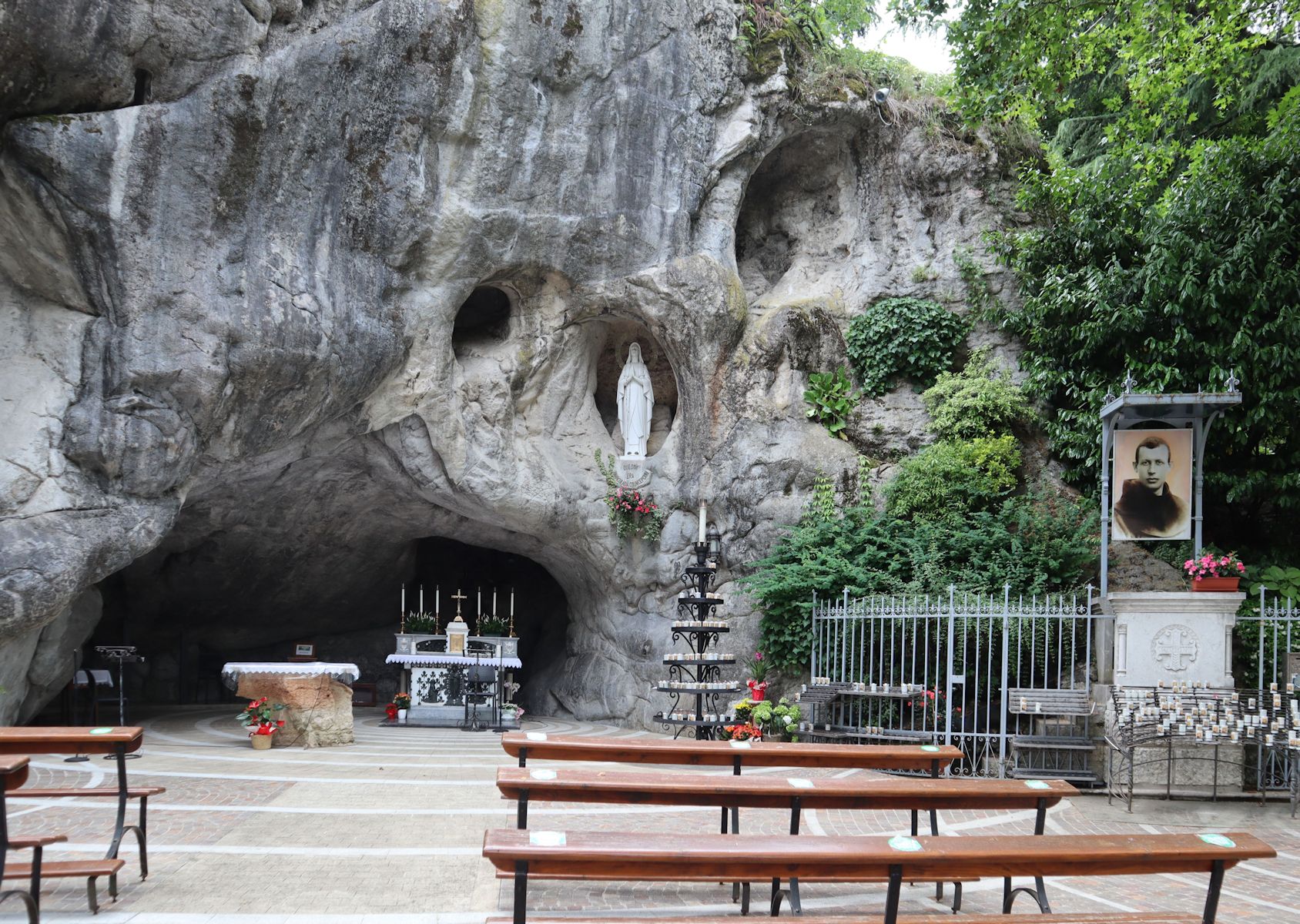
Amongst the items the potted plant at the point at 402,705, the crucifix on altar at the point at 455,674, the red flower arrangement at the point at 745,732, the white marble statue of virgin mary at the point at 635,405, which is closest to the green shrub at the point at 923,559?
the red flower arrangement at the point at 745,732

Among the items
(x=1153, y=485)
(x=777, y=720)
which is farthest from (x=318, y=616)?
(x=1153, y=485)

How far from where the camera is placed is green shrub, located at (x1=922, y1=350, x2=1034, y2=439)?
45.1 feet

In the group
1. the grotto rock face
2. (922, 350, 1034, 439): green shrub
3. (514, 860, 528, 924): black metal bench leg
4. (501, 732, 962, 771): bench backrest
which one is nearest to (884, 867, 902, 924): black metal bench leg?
(514, 860, 528, 924): black metal bench leg

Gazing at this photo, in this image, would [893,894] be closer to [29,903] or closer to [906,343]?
[29,903]

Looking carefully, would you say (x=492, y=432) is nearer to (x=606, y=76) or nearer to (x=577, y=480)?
(x=577, y=480)

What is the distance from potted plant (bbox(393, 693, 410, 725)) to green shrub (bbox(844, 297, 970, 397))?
8089 mm

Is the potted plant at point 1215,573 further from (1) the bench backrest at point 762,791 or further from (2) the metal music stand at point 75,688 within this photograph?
(2) the metal music stand at point 75,688

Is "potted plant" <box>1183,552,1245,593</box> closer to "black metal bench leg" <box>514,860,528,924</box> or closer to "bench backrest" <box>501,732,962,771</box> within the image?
"bench backrest" <box>501,732,962,771</box>

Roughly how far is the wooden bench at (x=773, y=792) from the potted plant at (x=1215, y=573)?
18.3 ft

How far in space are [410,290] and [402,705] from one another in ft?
20.5

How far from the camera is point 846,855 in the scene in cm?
383

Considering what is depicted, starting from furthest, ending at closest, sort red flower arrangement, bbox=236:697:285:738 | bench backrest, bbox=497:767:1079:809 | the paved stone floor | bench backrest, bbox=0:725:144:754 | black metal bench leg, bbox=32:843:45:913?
red flower arrangement, bbox=236:697:285:738
the paved stone floor
bench backrest, bbox=0:725:144:754
bench backrest, bbox=497:767:1079:809
black metal bench leg, bbox=32:843:45:913

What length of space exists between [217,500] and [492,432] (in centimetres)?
414

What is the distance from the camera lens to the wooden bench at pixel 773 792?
190 inches
